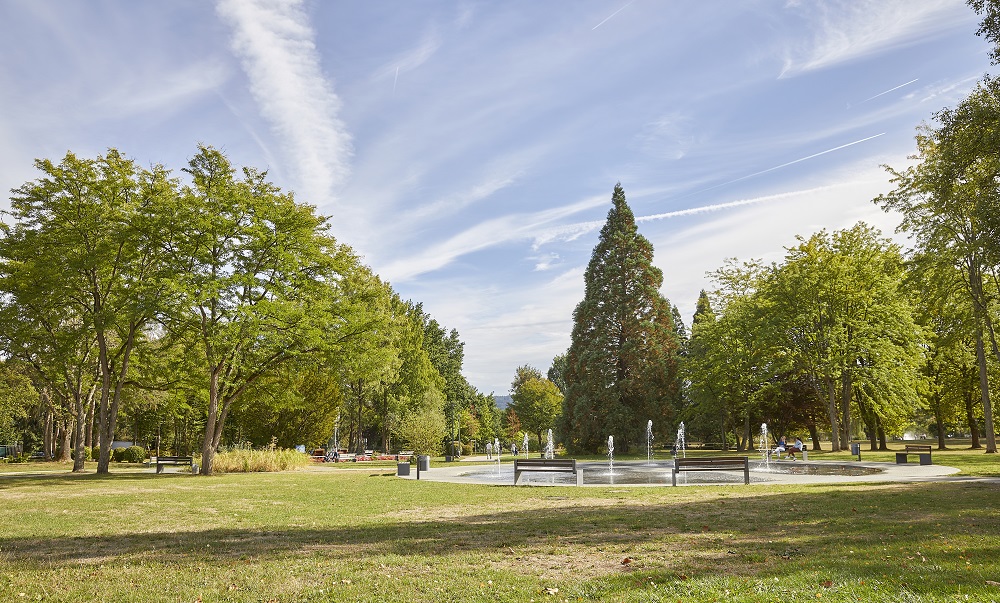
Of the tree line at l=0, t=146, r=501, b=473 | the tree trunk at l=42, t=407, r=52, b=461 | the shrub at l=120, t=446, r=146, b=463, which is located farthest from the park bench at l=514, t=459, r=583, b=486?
the tree trunk at l=42, t=407, r=52, b=461

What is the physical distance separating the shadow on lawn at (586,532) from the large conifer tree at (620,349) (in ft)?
96.5

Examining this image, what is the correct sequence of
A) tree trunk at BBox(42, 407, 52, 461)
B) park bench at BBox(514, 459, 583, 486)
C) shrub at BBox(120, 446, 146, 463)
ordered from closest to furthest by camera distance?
1. park bench at BBox(514, 459, 583, 486)
2. tree trunk at BBox(42, 407, 52, 461)
3. shrub at BBox(120, 446, 146, 463)

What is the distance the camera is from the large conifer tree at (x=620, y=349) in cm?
4169

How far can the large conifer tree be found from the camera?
41.7m

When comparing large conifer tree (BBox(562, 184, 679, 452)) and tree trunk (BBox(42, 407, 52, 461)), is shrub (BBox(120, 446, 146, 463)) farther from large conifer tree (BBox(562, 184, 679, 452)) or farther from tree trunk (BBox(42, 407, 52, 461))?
large conifer tree (BBox(562, 184, 679, 452))

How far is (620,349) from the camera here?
141ft

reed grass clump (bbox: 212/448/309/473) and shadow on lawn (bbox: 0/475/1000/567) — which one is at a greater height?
shadow on lawn (bbox: 0/475/1000/567)

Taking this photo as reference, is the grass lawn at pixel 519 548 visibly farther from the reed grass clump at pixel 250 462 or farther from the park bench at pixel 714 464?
the reed grass clump at pixel 250 462

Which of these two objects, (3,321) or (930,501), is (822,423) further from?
(3,321)

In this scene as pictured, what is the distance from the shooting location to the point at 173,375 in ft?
94.5

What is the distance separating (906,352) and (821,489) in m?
28.5

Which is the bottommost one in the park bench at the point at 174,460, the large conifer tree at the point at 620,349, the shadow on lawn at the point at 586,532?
the park bench at the point at 174,460

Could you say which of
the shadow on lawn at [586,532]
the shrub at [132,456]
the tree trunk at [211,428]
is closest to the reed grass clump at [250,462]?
the tree trunk at [211,428]

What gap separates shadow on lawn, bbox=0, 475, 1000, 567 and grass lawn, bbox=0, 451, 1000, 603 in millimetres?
43
